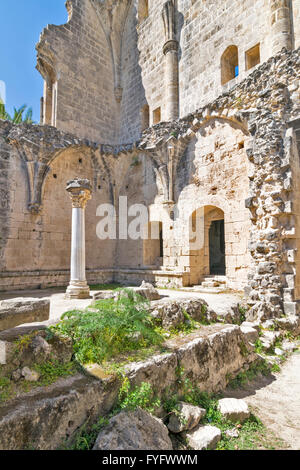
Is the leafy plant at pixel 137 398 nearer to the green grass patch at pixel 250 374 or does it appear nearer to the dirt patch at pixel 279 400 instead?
the dirt patch at pixel 279 400

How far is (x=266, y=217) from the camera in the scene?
6441 millimetres

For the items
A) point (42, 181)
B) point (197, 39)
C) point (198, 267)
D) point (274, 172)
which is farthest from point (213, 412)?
point (197, 39)

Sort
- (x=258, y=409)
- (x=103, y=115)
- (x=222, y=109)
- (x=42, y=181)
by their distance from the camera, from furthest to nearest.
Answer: (x=103, y=115), (x=42, y=181), (x=222, y=109), (x=258, y=409)

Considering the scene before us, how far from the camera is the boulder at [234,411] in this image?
2949 millimetres

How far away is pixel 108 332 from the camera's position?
3.14m

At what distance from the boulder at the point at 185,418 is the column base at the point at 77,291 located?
4.53 meters

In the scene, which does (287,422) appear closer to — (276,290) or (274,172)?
(276,290)

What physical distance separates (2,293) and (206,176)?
284 inches

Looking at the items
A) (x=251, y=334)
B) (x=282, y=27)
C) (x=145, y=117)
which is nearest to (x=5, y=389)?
(x=251, y=334)

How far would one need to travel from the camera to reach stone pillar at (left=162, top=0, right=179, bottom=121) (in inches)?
414

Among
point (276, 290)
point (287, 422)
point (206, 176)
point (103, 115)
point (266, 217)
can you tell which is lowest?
point (287, 422)

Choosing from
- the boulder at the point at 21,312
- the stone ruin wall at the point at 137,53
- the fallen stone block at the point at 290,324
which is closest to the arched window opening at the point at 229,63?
the stone ruin wall at the point at 137,53

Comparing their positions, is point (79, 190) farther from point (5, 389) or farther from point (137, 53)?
point (137, 53)
